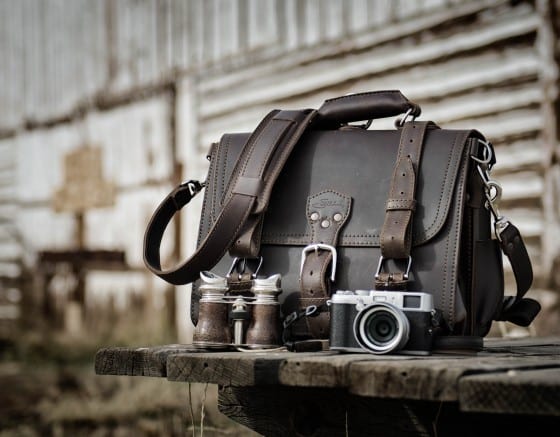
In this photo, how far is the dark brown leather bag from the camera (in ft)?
7.34

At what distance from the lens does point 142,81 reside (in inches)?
304

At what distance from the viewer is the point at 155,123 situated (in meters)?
7.52

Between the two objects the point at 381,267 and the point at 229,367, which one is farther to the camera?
the point at 381,267

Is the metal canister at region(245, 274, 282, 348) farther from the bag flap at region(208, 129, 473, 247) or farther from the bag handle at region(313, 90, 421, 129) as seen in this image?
the bag handle at region(313, 90, 421, 129)

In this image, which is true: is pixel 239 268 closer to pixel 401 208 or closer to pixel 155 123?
pixel 401 208

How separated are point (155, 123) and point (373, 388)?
601cm

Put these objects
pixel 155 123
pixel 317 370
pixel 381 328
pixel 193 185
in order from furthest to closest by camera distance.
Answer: pixel 155 123
pixel 193 185
pixel 381 328
pixel 317 370

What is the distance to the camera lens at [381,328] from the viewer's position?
2006 millimetres

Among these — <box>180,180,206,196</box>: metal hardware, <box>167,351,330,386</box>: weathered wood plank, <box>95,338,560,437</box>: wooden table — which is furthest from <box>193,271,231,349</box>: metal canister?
<box>180,180,206,196</box>: metal hardware

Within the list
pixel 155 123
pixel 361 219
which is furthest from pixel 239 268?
pixel 155 123

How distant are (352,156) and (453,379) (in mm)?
963

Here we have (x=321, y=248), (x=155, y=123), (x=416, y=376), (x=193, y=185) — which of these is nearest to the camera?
(x=416, y=376)

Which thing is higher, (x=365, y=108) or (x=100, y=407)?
(x=365, y=108)

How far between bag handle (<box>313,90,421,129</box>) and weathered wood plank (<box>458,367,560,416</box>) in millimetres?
1064
